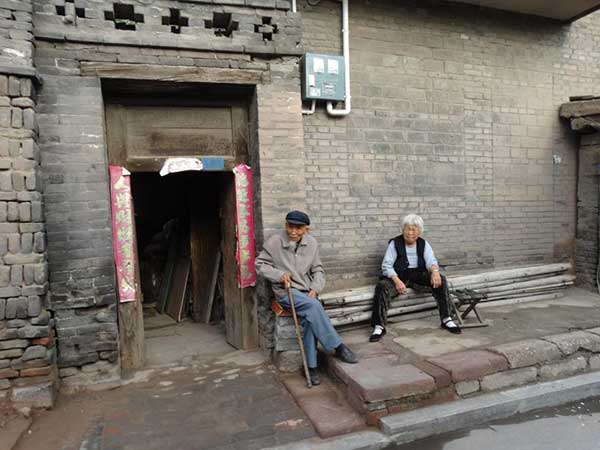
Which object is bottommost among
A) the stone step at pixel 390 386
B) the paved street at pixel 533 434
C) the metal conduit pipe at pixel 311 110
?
the paved street at pixel 533 434

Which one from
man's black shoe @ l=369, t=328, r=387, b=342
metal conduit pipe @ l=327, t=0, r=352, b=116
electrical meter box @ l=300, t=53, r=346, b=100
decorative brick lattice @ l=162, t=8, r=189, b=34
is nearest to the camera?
decorative brick lattice @ l=162, t=8, r=189, b=34

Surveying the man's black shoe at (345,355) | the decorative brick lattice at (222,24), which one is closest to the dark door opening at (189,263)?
the decorative brick lattice at (222,24)

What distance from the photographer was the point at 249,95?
14.7 ft

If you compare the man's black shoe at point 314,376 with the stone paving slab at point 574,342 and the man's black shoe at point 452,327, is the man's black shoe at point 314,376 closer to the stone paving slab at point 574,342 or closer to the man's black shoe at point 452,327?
the man's black shoe at point 452,327

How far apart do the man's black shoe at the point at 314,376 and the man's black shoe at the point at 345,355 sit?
0.28 m

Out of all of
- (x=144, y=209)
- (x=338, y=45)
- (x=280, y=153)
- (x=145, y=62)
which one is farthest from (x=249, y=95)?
(x=144, y=209)

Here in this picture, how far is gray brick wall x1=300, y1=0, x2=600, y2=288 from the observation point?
5035 mm

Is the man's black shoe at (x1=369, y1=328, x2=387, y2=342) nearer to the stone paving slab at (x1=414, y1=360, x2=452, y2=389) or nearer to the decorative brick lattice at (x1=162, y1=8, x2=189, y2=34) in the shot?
the stone paving slab at (x1=414, y1=360, x2=452, y2=389)

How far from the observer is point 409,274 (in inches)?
187

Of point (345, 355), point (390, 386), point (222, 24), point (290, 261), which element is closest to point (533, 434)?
point (390, 386)

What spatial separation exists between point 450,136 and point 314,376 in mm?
3812

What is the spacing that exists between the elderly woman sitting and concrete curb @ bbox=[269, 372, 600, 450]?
41.6 inches

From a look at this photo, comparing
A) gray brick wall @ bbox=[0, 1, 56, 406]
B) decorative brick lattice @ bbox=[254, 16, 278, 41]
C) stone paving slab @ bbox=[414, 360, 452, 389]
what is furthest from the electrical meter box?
stone paving slab @ bbox=[414, 360, 452, 389]

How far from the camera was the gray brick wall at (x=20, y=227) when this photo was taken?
131 inches
